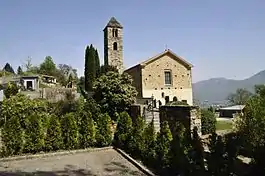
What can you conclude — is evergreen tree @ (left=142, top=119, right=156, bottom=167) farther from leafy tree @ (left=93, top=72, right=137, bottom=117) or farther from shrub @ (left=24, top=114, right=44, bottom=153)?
leafy tree @ (left=93, top=72, right=137, bottom=117)

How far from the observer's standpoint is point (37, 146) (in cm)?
1295

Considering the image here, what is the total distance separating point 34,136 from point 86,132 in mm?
2455

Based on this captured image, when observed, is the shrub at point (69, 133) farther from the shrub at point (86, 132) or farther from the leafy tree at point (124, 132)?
the leafy tree at point (124, 132)

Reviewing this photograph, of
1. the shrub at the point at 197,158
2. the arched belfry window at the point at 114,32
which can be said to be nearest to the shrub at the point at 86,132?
the shrub at the point at 197,158

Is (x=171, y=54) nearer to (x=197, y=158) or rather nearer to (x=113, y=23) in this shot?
(x=113, y=23)

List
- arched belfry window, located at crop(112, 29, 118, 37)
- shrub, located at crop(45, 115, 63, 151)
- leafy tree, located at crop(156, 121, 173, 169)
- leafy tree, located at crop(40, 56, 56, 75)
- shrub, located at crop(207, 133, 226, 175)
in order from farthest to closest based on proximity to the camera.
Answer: leafy tree, located at crop(40, 56, 56, 75) → arched belfry window, located at crop(112, 29, 118, 37) → shrub, located at crop(45, 115, 63, 151) → leafy tree, located at crop(156, 121, 173, 169) → shrub, located at crop(207, 133, 226, 175)

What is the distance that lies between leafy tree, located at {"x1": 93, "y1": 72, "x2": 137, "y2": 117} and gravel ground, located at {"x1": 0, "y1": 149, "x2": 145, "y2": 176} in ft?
31.1

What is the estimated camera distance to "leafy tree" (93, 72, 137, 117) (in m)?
22.1

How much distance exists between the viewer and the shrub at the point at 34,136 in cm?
1284

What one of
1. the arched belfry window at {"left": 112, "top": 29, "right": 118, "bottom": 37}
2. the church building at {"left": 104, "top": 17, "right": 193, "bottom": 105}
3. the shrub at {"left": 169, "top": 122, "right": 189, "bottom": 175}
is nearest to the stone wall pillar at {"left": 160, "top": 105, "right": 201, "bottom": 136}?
the shrub at {"left": 169, "top": 122, "right": 189, "bottom": 175}

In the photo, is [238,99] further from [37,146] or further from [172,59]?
[37,146]

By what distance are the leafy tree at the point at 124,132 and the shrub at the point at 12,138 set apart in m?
4.48

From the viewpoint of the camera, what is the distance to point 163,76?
38.2 m

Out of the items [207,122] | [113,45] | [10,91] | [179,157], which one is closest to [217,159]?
[179,157]
